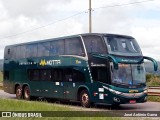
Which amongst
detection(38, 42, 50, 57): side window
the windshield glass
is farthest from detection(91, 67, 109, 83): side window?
detection(38, 42, 50, 57): side window

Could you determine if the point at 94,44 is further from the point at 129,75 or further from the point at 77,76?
the point at 129,75

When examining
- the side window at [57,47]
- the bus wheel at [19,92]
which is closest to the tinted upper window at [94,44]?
the side window at [57,47]

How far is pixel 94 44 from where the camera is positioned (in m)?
18.4

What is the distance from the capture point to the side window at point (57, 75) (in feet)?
68.2

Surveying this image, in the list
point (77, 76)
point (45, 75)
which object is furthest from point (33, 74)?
point (77, 76)

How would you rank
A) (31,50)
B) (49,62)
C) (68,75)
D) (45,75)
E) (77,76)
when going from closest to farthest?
(77,76), (68,75), (49,62), (45,75), (31,50)

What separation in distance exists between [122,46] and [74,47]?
253cm

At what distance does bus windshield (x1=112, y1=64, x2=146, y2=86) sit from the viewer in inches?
690

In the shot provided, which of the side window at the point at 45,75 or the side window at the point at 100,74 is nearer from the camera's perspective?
the side window at the point at 100,74

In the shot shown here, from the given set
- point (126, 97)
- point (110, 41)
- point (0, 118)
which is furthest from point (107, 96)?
point (0, 118)

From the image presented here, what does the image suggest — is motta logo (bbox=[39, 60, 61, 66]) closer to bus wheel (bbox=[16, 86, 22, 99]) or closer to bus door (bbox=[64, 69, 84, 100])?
bus door (bbox=[64, 69, 84, 100])

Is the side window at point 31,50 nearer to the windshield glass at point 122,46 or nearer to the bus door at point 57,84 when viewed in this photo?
the bus door at point 57,84

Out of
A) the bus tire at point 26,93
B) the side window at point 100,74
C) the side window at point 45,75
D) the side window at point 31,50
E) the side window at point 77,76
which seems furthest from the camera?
the bus tire at point 26,93

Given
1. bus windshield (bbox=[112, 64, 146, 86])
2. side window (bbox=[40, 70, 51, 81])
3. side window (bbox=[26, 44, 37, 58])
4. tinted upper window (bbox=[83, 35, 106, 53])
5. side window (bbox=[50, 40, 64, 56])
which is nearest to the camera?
bus windshield (bbox=[112, 64, 146, 86])
